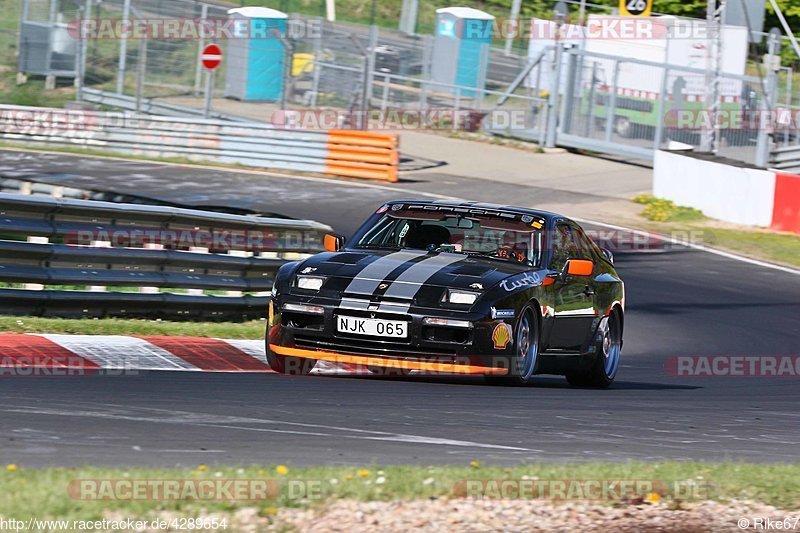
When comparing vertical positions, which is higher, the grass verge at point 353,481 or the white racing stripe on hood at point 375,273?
the white racing stripe on hood at point 375,273

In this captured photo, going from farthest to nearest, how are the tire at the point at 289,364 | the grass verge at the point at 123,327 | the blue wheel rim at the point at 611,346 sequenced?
1. the blue wheel rim at the point at 611,346
2. the grass verge at the point at 123,327
3. the tire at the point at 289,364

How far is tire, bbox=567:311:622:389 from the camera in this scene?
33.7 ft

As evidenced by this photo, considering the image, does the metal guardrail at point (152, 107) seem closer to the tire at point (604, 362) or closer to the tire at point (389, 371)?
the tire at point (604, 362)

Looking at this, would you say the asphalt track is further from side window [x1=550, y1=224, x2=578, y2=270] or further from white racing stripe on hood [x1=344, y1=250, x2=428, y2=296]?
side window [x1=550, y1=224, x2=578, y2=270]

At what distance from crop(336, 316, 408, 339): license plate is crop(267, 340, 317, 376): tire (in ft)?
2.27

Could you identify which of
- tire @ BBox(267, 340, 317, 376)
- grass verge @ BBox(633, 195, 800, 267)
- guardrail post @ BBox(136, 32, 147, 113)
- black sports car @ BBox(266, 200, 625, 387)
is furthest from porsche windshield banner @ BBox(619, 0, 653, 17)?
tire @ BBox(267, 340, 317, 376)

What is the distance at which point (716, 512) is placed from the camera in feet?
17.6

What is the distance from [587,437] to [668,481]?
56.3 inches

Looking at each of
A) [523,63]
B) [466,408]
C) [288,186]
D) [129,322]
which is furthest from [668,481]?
[523,63]

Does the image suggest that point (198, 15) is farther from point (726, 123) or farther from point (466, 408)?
point (466, 408)

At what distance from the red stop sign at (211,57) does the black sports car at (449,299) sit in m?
20.3

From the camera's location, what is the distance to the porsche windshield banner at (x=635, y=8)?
36812 millimetres

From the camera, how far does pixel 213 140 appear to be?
28062 millimetres

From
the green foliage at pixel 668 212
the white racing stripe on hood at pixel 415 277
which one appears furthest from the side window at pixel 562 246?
the green foliage at pixel 668 212
